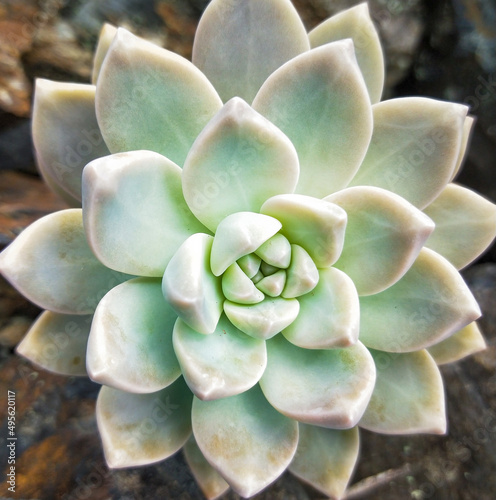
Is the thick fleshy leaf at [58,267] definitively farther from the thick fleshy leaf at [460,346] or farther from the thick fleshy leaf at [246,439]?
the thick fleshy leaf at [460,346]

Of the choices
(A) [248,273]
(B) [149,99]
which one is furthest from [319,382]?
(B) [149,99]

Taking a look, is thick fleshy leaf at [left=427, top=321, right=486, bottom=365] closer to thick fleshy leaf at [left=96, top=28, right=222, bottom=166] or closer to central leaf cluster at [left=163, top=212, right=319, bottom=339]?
central leaf cluster at [left=163, top=212, right=319, bottom=339]

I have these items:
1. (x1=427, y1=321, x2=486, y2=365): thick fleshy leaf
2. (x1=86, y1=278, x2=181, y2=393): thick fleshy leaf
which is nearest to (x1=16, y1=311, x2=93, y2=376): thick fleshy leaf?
(x1=86, y1=278, x2=181, y2=393): thick fleshy leaf

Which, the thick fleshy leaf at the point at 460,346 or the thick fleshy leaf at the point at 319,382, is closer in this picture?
the thick fleshy leaf at the point at 319,382

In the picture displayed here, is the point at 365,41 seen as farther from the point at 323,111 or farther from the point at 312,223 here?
the point at 312,223

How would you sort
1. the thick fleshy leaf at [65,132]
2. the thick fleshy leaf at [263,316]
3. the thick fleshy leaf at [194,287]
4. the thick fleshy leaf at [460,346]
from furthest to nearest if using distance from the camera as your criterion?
the thick fleshy leaf at [460,346]
the thick fleshy leaf at [65,132]
the thick fleshy leaf at [263,316]
the thick fleshy leaf at [194,287]

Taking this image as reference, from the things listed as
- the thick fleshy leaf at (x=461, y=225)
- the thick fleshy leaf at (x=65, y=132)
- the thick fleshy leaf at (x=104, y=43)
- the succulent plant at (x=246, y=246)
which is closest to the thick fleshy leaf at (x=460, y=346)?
the succulent plant at (x=246, y=246)
